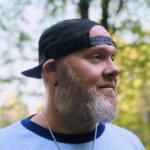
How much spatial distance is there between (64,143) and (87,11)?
4.95 meters

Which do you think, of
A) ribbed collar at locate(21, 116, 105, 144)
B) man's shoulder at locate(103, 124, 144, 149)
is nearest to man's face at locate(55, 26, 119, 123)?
ribbed collar at locate(21, 116, 105, 144)

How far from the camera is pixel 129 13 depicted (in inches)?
292

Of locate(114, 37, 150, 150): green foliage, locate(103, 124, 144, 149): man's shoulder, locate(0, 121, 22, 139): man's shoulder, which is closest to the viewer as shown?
locate(0, 121, 22, 139): man's shoulder

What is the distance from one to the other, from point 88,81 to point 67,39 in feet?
1.18

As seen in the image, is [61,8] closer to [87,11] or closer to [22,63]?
[87,11]

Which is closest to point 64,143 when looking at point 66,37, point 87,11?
point 66,37

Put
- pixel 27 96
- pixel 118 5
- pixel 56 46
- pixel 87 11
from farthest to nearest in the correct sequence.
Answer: pixel 27 96 < pixel 118 5 < pixel 87 11 < pixel 56 46

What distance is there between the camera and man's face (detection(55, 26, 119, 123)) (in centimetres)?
206

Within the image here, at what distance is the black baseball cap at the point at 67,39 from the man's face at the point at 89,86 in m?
0.04

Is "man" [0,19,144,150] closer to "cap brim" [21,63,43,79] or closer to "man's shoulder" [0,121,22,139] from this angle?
"man's shoulder" [0,121,22,139]

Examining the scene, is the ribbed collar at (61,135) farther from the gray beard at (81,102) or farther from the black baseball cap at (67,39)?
the black baseball cap at (67,39)

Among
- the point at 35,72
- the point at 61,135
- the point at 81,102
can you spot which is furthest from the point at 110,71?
the point at 35,72

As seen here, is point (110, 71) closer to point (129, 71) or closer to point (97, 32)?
point (97, 32)

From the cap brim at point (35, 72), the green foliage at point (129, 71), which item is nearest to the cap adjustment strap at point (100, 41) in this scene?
the cap brim at point (35, 72)
